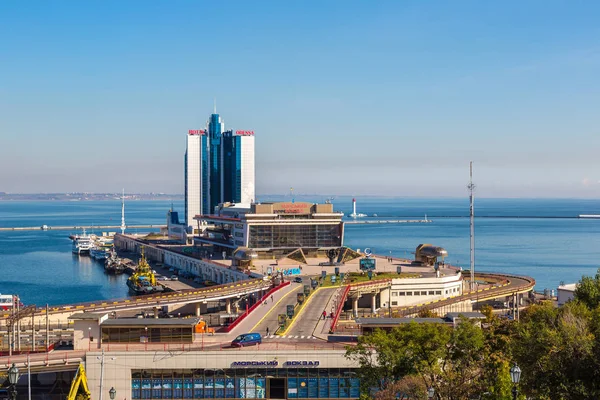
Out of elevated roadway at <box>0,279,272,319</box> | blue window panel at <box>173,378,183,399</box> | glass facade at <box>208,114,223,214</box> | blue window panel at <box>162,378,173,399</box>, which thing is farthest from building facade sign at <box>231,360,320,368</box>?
glass facade at <box>208,114,223,214</box>

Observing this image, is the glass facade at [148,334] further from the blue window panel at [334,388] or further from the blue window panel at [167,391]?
the blue window panel at [334,388]

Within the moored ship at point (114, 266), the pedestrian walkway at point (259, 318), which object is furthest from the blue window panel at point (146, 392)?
the moored ship at point (114, 266)

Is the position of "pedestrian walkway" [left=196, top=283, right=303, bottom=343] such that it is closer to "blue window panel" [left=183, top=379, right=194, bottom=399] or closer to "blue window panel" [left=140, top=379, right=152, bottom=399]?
"blue window panel" [left=183, top=379, right=194, bottom=399]

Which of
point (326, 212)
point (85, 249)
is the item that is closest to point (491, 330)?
point (326, 212)

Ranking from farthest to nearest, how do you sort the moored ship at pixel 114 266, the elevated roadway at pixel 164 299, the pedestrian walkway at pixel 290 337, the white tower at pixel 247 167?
the white tower at pixel 247 167
the moored ship at pixel 114 266
the elevated roadway at pixel 164 299
the pedestrian walkway at pixel 290 337

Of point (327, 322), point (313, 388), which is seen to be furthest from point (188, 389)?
point (327, 322)

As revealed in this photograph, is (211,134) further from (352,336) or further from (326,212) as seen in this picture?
(352,336)

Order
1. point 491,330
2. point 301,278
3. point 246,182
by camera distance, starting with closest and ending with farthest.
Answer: point 491,330, point 301,278, point 246,182

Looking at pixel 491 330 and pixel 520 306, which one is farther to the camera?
pixel 520 306
